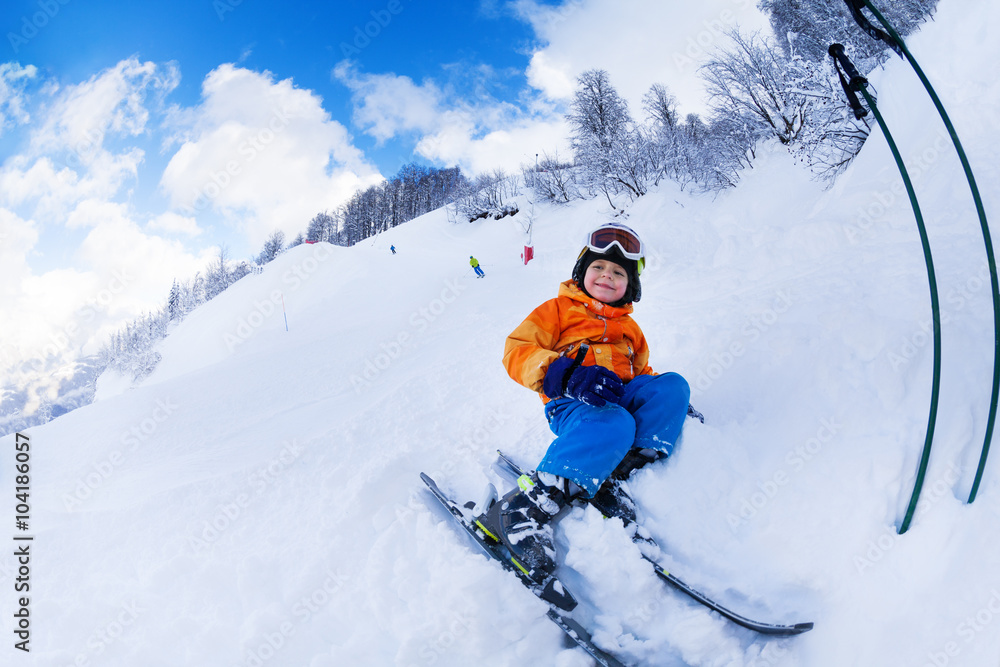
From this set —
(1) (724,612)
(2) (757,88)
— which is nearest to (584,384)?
(1) (724,612)

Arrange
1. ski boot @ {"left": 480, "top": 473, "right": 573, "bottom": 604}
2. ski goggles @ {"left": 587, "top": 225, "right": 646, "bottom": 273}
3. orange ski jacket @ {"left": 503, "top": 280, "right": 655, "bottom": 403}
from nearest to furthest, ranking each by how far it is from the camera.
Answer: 1. ski boot @ {"left": 480, "top": 473, "right": 573, "bottom": 604}
2. orange ski jacket @ {"left": 503, "top": 280, "right": 655, "bottom": 403}
3. ski goggles @ {"left": 587, "top": 225, "right": 646, "bottom": 273}

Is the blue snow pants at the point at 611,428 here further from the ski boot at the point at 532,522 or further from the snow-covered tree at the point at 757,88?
the snow-covered tree at the point at 757,88

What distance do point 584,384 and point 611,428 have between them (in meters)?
0.25

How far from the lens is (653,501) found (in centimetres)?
213

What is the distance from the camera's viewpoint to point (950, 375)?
194 cm

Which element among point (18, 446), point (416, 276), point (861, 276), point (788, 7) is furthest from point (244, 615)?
point (788, 7)

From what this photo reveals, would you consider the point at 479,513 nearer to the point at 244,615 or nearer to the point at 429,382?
the point at 244,615

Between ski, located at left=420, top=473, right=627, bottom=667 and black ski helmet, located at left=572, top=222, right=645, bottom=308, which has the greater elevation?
black ski helmet, located at left=572, top=222, right=645, bottom=308

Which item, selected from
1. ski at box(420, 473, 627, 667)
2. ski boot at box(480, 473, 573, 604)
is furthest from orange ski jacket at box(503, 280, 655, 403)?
ski at box(420, 473, 627, 667)

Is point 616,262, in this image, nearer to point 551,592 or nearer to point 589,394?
point 589,394

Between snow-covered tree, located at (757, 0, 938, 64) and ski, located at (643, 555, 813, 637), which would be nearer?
ski, located at (643, 555, 813, 637)

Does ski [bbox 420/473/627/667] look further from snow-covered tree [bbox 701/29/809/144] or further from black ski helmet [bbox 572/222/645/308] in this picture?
snow-covered tree [bbox 701/29/809/144]

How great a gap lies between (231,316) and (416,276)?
1218 centimetres

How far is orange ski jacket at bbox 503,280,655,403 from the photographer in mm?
2459
